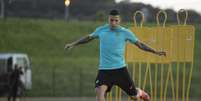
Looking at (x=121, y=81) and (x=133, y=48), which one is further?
(x=133, y=48)

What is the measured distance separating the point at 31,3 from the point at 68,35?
17.5 m

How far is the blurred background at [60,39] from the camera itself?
44.2 m

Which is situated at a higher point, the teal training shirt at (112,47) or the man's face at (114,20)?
the man's face at (114,20)

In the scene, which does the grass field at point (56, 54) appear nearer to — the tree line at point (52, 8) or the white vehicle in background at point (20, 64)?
the white vehicle in background at point (20, 64)

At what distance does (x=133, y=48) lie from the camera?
16.7 metres

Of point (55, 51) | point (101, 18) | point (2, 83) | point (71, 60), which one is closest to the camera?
point (2, 83)

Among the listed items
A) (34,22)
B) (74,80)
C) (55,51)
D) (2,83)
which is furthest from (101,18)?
(2,83)

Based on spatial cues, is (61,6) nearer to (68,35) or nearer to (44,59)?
(68,35)

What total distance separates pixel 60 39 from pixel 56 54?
3.93 metres

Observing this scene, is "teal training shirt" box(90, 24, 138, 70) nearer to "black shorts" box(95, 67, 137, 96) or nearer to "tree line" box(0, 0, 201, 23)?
"black shorts" box(95, 67, 137, 96)

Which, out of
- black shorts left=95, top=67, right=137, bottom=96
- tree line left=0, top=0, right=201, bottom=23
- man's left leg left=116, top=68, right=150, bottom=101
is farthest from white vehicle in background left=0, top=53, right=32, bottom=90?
tree line left=0, top=0, right=201, bottom=23

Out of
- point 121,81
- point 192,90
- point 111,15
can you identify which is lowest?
point 192,90

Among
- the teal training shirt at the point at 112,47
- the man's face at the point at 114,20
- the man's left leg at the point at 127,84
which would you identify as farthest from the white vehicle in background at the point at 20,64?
the man's face at the point at 114,20

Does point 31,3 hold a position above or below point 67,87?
above
